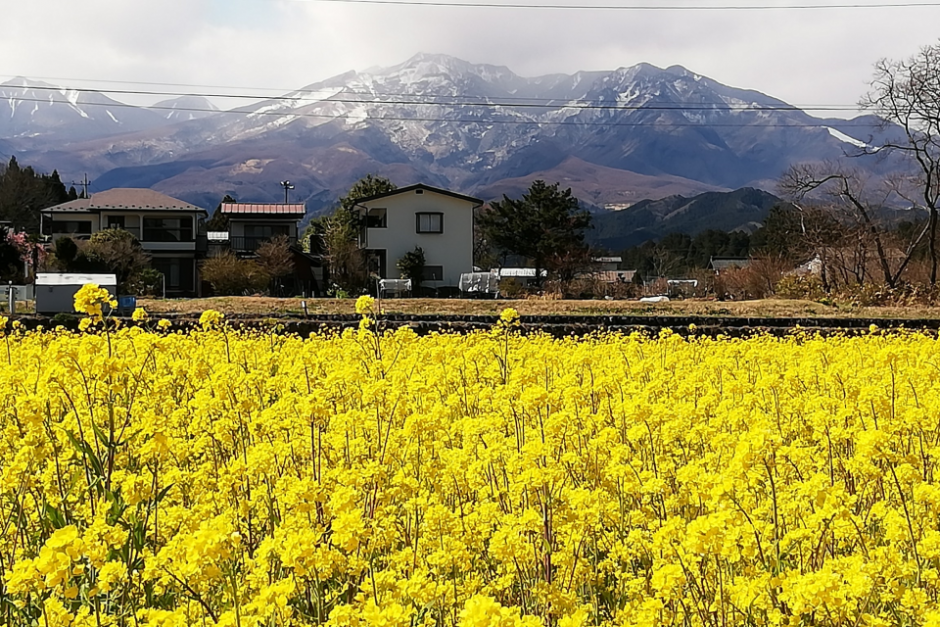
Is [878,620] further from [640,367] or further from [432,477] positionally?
[640,367]

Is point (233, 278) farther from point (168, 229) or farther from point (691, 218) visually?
point (691, 218)

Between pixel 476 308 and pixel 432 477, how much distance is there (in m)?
19.4

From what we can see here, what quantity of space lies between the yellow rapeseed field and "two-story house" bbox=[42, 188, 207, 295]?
131ft

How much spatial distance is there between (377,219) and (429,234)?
110 inches

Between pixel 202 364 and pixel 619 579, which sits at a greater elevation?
pixel 202 364

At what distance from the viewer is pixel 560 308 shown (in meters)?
22.2

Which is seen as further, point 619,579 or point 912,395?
point 912,395

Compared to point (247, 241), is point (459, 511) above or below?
below

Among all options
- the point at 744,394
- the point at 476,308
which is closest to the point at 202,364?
the point at 744,394

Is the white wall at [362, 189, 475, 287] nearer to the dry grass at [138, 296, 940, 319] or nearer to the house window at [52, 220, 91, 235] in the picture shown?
the dry grass at [138, 296, 940, 319]

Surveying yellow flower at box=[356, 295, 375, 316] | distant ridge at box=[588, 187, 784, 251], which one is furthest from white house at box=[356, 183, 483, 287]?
distant ridge at box=[588, 187, 784, 251]

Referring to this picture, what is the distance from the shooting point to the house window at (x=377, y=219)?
4103 cm

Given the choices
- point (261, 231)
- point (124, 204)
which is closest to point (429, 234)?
point (261, 231)

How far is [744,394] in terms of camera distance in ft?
16.5
